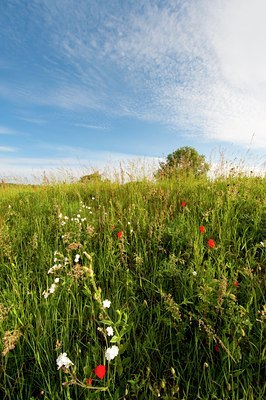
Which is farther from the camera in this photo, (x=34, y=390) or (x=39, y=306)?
(x=39, y=306)

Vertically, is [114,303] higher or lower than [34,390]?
higher

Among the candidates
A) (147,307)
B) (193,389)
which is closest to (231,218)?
(147,307)

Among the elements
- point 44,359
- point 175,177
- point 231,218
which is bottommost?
point 44,359

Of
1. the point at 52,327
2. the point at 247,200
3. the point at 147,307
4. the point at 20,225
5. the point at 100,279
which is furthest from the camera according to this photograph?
the point at 20,225

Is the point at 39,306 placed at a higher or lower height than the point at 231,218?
lower

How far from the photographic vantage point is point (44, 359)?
176cm

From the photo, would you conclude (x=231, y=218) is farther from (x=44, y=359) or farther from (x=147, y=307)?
(x=44, y=359)

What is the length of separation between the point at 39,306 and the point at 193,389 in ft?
4.33

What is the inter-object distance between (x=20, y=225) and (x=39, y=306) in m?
2.15

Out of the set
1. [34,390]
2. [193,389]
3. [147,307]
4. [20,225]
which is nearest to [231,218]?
[147,307]

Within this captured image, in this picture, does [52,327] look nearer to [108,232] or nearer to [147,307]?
[147,307]

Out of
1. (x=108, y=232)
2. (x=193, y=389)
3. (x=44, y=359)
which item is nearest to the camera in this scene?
(x=193, y=389)

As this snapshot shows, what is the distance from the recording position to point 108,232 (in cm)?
321

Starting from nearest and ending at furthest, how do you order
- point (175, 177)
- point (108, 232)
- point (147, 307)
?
1. point (147, 307)
2. point (108, 232)
3. point (175, 177)
